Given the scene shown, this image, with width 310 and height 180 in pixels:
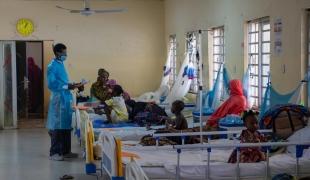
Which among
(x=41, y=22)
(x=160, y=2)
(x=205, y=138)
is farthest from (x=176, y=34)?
(x=205, y=138)

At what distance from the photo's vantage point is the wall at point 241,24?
5.05 metres

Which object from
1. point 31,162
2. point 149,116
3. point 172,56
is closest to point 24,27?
point 172,56

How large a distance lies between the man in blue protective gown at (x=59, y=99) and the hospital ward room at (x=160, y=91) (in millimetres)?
14

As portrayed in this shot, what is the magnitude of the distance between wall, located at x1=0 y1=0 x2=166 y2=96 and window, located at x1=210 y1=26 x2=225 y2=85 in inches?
138

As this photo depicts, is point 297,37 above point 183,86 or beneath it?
above

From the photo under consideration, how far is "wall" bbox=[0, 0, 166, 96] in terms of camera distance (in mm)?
10797

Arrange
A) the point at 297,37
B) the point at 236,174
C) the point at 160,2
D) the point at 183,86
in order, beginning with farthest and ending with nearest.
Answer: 1. the point at 160,2
2. the point at 183,86
3. the point at 297,37
4. the point at 236,174

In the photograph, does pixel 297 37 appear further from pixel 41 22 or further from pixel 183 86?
pixel 41 22

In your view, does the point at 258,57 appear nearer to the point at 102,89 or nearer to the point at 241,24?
the point at 241,24

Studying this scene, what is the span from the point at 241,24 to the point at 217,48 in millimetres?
1503

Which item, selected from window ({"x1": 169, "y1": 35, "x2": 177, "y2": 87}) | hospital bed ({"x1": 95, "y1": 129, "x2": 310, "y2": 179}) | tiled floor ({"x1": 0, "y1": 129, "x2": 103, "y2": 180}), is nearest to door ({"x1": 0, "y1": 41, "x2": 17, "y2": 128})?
tiled floor ({"x1": 0, "y1": 129, "x2": 103, "y2": 180})

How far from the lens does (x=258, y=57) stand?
6258mm

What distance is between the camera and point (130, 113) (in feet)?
23.7

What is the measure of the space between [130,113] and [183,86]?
4.02 feet
